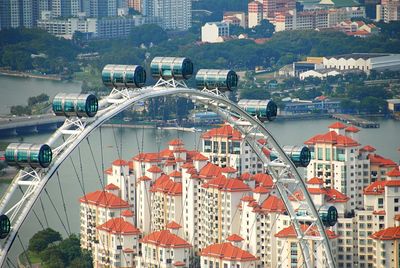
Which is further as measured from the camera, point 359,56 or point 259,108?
point 359,56

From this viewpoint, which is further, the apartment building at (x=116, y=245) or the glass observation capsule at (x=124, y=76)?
the apartment building at (x=116, y=245)

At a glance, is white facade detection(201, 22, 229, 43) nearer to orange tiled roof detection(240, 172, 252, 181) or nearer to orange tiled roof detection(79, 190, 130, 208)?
orange tiled roof detection(240, 172, 252, 181)

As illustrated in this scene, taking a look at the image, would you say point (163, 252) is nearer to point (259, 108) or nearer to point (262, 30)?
point (259, 108)

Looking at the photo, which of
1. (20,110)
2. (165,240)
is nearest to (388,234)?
(165,240)

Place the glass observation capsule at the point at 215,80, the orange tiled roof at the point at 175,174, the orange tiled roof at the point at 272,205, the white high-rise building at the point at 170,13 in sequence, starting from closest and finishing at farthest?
the glass observation capsule at the point at 215,80
the orange tiled roof at the point at 272,205
the orange tiled roof at the point at 175,174
the white high-rise building at the point at 170,13

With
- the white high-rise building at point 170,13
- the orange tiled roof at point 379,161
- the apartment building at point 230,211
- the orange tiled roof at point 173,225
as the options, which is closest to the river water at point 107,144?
the apartment building at point 230,211

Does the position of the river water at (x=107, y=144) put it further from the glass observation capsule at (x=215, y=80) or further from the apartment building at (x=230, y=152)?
the glass observation capsule at (x=215, y=80)
